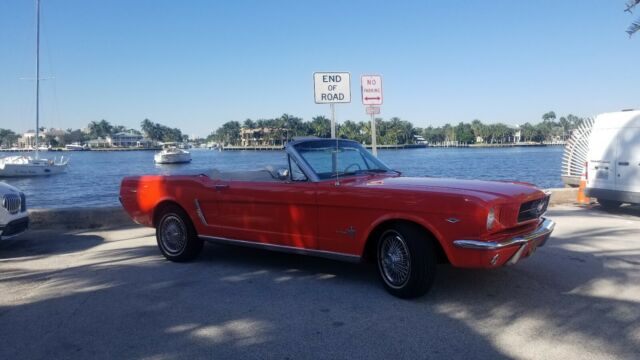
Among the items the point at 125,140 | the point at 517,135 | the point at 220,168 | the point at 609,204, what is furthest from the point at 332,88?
the point at 125,140

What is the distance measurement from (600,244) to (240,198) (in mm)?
5210

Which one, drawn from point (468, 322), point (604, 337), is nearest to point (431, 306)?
point (468, 322)

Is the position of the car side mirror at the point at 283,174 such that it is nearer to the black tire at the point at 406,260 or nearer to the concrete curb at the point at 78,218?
the black tire at the point at 406,260

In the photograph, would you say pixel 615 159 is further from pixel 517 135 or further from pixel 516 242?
pixel 517 135

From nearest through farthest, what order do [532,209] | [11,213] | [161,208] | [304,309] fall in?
[304,309]
[532,209]
[161,208]
[11,213]

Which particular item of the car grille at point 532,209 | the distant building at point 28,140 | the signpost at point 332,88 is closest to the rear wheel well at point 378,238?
the car grille at point 532,209

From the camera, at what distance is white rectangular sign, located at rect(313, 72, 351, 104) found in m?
9.00

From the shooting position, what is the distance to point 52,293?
5340 mm

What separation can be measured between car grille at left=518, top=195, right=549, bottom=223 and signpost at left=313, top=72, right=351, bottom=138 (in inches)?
175

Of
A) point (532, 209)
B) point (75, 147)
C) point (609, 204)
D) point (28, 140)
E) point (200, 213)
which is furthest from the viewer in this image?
point (75, 147)

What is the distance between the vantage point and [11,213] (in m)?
7.27

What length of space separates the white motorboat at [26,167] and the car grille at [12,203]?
5127 centimetres

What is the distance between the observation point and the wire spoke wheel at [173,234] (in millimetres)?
6562

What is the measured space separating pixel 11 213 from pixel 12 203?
6.0 inches
